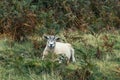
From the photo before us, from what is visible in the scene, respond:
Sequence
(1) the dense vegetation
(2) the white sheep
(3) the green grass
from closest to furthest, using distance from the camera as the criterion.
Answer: (3) the green grass → (1) the dense vegetation → (2) the white sheep

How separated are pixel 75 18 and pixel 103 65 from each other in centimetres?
444

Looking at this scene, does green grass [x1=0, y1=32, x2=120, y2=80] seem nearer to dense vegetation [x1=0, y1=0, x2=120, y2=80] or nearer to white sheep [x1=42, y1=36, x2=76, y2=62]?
dense vegetation [x1=0, y1=0, x2=120, y2=80]

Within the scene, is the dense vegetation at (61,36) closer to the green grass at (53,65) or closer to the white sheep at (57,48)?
the green grass at (53,65)

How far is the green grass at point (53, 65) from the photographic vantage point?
777 centimetres

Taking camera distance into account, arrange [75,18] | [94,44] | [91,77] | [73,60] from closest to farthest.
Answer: [91,77]
[73,60]
[94,44]
[75,18]

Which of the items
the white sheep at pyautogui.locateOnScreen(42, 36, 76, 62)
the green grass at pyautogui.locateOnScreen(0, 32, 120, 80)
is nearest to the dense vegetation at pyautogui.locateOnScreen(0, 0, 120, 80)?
the green grass at pyautogui.locateOnScreen(0, 32, 120, 80)

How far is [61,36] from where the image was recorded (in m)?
11.1

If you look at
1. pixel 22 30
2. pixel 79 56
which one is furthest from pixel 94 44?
pixel 22 30

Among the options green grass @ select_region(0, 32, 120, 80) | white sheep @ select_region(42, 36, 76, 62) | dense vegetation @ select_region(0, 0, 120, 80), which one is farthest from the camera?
white sheep @ select_region(42, 36, 76, 62)

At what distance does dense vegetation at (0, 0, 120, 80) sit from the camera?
800 cm

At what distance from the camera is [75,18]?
13.2 metres

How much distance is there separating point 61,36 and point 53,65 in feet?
10.00

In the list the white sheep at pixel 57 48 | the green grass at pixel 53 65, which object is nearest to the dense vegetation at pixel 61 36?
the green grass at pixel 53 65

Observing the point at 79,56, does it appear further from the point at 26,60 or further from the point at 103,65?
the point at 26,60
